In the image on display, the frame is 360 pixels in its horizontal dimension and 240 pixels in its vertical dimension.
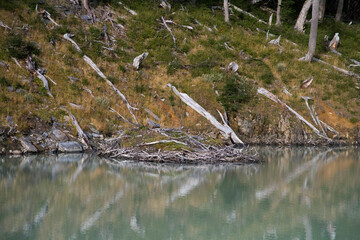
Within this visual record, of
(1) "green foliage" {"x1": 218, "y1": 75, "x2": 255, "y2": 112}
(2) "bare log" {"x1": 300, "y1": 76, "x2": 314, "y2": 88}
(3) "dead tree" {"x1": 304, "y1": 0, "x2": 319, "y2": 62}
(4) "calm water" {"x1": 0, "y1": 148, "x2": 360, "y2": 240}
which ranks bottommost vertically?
(4) "calm water" {"x1": 0, "y1": 148, "x2": 360, "y2": 240}

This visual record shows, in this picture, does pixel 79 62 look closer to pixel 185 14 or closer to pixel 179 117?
pixel 179 117

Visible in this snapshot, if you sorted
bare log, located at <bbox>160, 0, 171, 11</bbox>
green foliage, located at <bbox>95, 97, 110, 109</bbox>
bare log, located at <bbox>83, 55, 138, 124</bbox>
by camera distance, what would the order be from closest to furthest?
green foliage, located at <bbox>95, 97, 110, 109</bbox> → bare log, located at <bbox>83, 55, 138, 124</bbox> → bare log, located at <bbox>160, 0, 171, 11</bbox>

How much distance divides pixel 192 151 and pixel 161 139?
4.76 feet

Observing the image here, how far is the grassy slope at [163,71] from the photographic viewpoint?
1875 centimetres

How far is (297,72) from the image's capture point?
26.7m

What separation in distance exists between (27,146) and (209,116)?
367 inches

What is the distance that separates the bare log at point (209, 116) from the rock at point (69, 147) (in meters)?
7.06

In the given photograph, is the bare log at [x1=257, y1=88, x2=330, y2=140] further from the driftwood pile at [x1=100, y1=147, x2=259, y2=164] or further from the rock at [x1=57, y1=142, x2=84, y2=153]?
the rock at [x1=57, y1=142, x2=84, y2=153]

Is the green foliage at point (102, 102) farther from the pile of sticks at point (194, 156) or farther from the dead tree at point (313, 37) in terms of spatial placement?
the dead tree at point (313, 37)

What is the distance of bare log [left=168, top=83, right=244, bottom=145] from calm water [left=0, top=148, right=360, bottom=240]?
15.0ft

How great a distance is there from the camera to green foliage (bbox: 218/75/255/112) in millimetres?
21944

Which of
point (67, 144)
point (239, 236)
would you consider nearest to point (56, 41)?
point (67, 144)

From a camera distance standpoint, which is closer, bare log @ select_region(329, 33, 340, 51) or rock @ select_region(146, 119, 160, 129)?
rock @ select_region(146, 119, 160, 129)

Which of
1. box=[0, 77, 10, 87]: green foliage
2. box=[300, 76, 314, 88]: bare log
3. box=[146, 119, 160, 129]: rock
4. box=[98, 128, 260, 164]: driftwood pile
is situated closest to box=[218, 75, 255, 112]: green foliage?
box=[300, 76, 314, 88]: bare log
